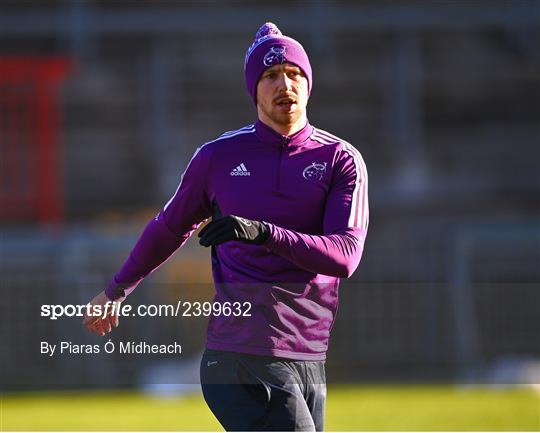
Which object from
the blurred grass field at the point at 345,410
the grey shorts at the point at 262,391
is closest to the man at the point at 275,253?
the grey shorts at the point at 262,391

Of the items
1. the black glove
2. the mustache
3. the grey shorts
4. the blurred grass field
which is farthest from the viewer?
the blurred grass field

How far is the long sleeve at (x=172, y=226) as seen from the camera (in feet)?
15.8

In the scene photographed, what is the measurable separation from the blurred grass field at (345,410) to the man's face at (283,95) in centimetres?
598

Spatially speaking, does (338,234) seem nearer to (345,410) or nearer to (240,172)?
(240,172)

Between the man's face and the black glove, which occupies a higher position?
the man's face

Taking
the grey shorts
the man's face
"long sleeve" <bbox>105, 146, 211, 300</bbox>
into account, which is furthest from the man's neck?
the grey shorts

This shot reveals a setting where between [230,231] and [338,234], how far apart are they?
1.60 feet

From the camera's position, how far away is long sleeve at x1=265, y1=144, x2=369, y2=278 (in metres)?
4.36

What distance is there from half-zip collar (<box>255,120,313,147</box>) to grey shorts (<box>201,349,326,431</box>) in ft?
2.53

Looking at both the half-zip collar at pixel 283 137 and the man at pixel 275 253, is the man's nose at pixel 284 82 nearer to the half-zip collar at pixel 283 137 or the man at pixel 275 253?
the man at pixel 275 253

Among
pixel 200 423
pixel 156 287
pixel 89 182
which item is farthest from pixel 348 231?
pixel 89 182

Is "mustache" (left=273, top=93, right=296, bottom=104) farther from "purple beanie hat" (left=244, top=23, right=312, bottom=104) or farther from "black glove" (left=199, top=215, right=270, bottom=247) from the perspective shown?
"black glove" (left=199, top=215, right=270, bottom=247)

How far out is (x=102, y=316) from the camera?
4.96 metres

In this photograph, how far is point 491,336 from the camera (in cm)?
1570
